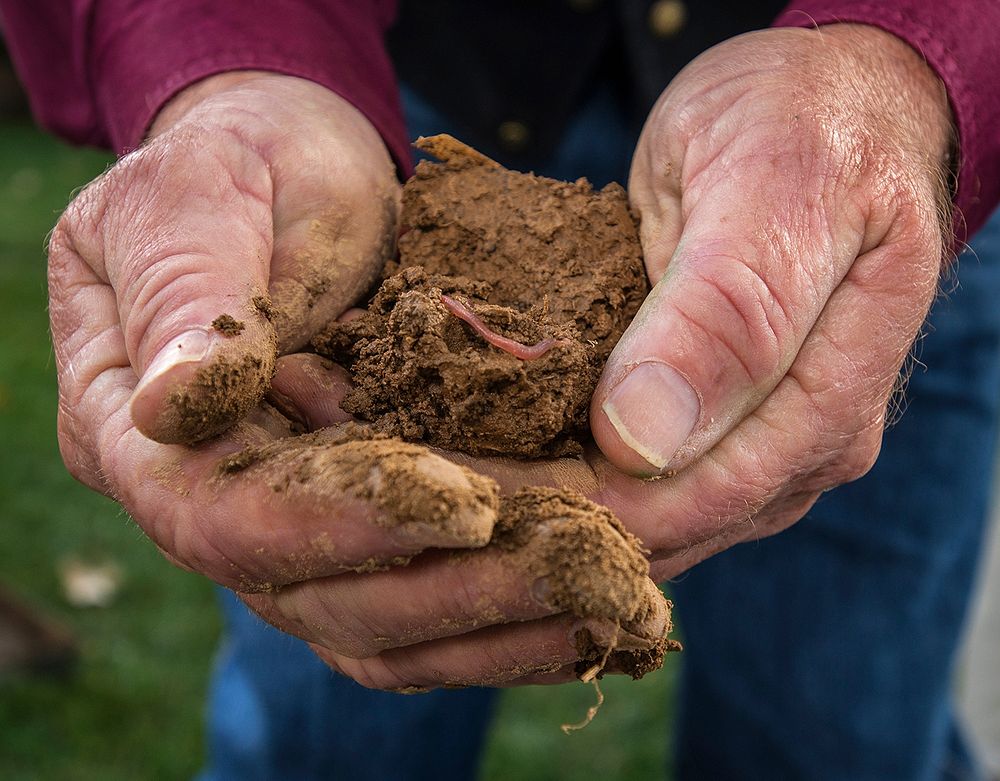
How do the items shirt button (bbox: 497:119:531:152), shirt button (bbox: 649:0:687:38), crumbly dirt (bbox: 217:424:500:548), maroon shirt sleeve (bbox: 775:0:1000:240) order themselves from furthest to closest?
1. shirt button (bbox: 497:119:531:152)
2. shirt button (bbox: 649:0:687:38)
3. maroon shirt sleeve (bbox: 775:0:1000:240)
4. crumbly dirt (bbox: 217:424:500:548)

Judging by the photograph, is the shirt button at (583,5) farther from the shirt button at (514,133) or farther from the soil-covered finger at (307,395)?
the soil-covered finger at (307,395)

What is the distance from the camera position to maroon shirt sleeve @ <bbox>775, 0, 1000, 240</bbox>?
194 centimetres

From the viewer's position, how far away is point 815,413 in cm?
167

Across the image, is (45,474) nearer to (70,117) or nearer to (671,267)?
(70,117)

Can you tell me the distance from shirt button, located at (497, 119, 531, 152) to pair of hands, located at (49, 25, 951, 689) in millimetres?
793

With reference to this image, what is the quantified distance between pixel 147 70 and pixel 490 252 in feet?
2.89

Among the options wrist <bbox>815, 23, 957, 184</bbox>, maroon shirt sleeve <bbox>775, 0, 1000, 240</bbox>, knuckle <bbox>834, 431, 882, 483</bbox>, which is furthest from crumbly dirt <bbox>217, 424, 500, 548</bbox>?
maroon shirt sleeve <bbox>775, 0, 1000, 240</bbox>

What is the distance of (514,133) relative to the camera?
274 centimetres

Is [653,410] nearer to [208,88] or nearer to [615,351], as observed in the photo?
[615,351]

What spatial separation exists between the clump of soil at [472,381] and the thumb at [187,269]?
19 cm

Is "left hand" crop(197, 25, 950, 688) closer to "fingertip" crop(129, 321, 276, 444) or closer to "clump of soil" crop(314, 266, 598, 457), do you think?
"clump of soil" crop(314, 266, 598, 457)

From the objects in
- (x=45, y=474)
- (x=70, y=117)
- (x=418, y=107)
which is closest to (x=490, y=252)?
(x=418, y=107)

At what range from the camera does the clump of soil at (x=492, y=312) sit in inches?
62.4

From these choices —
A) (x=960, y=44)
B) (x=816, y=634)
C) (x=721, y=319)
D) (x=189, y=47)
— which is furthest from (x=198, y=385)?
(x=816, y=634)
